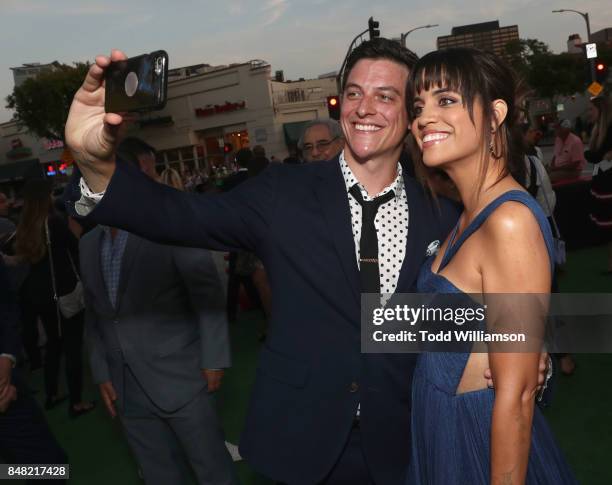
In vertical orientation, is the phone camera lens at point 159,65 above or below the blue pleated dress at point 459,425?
above

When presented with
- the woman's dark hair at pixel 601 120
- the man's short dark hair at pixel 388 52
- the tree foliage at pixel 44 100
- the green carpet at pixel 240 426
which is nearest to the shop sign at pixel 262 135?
the tree foliage at pixel 44 100

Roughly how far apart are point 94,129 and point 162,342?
1.54 metres

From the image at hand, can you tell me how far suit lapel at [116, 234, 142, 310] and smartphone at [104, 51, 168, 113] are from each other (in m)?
1.37

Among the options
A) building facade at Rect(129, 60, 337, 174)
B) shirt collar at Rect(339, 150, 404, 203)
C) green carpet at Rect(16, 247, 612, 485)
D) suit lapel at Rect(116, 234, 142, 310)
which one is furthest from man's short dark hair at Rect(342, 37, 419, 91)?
building facade at Rect(129, 60, 337, 174)

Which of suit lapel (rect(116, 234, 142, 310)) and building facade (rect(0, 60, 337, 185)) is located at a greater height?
building facade (rect(0, 60, 337, 185))

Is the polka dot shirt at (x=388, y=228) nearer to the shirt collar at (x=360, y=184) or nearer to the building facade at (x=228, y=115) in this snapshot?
the shirt collar at (x=360, y=184)

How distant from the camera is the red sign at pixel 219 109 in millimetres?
35594

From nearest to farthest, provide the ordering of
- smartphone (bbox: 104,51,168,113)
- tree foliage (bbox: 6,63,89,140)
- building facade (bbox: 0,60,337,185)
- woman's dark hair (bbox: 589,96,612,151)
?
smartphone (bbox: 104,51,168,113) < woman's dark hair (bbox: 589,96,612,151) < building facade (bbox: 0,60,337,185) < tree foliage (bbox: 6,63,89,140)

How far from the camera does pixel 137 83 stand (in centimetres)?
142

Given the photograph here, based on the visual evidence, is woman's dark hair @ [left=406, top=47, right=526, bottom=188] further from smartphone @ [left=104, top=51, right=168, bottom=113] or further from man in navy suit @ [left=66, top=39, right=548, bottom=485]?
smartphone @ [left=104, top=51, right=168, bottom=113]

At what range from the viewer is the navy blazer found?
1.91 metres

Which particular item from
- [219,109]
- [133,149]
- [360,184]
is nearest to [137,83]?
[360,184]

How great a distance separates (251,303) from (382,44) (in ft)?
20.8

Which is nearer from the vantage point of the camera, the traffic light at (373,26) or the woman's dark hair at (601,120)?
the woman's dark hair at (601,120)
